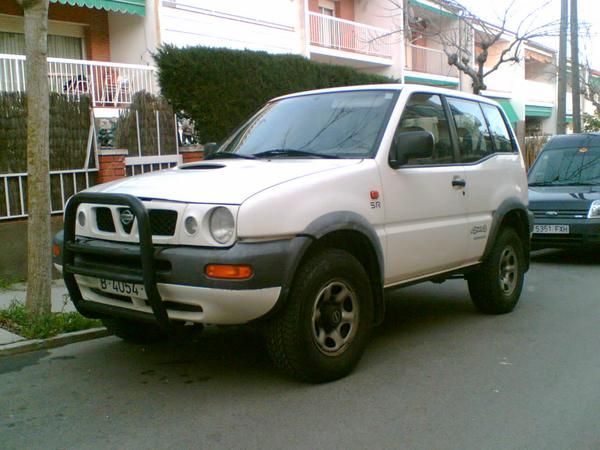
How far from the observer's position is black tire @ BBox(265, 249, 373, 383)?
4.28 meters

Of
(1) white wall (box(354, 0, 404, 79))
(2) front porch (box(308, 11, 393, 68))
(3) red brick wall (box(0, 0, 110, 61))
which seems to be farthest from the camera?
(1) white wall (box(354, 0, 404, 79))

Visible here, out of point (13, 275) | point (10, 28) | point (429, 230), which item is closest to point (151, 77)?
point (10, 28)

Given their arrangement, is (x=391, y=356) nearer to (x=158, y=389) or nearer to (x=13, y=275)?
(x=158, y=389)

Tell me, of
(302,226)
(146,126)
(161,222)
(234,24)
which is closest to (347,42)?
(234,24)

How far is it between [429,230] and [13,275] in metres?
5.35

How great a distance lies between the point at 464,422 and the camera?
4031mm

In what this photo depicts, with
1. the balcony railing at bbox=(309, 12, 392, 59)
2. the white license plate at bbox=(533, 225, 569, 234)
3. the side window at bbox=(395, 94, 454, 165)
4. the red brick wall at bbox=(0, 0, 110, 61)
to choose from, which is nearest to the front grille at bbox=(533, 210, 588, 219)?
the white license plate at bbox=(533, 225, 569, 234)

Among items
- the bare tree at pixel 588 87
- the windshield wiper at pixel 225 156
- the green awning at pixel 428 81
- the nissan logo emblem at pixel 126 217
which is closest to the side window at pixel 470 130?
the windshield wiper at pixel 225 156

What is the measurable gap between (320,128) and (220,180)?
1.32 meters

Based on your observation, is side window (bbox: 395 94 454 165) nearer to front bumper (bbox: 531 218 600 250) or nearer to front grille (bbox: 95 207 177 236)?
front grille (bbox: 95 207 177 236)

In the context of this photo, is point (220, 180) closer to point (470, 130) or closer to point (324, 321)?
point (324, 321)

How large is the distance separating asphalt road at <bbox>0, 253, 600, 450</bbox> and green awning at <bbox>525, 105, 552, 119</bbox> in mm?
31016

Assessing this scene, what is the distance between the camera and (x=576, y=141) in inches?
437

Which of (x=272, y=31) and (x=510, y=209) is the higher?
(x=272, y=31)
